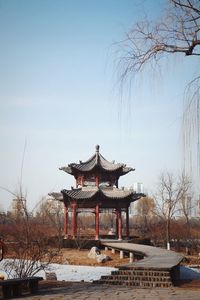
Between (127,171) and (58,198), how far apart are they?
5206 millimetres

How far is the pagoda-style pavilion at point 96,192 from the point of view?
78.4 ft

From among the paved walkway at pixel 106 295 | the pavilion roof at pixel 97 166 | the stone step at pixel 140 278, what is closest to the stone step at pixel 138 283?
the stone step at pixel 140 278

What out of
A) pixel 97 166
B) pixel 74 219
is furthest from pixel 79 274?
pixel 97 166

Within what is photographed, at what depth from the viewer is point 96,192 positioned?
23359 mm

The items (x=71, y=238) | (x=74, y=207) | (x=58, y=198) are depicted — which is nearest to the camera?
(x=71, y=238)

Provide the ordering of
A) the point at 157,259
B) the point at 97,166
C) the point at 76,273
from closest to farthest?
the point at 157,259 → the point at 76,273 → the point at 97,166

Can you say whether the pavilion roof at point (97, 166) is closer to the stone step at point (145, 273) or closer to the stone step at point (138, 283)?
the stone step at point (145, 273)

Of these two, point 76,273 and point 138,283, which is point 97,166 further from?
point 138,283

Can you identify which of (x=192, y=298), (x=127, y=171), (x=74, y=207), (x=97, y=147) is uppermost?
(x=97, y=147)

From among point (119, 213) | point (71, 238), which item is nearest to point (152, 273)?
point (71, 238)

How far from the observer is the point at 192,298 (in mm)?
5883

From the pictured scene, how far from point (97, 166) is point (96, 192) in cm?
227

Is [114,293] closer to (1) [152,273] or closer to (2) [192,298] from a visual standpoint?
(2) [192,298]

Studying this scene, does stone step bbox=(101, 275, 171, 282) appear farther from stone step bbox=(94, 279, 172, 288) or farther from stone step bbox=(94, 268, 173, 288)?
stone step bbox=(94, 279, 172, 288)
